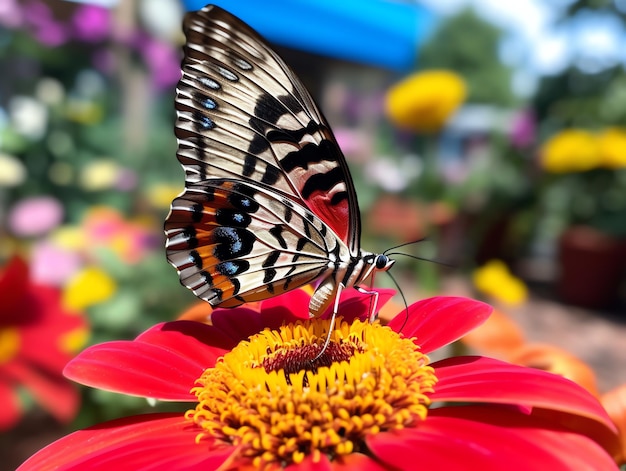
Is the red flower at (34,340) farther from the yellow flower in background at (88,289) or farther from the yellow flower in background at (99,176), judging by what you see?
the yellow flower in background at (99,176)

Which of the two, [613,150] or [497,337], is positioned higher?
[613,150]

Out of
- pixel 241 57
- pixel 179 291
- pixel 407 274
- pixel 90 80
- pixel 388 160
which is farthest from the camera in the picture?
pixel 407 274

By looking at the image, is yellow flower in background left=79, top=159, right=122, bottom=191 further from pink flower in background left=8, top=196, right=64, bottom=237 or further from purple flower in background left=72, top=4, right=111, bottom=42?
purple flower in background left=72, top=4, right=111, bottom=42

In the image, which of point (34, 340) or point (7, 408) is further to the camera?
point (34, 340)

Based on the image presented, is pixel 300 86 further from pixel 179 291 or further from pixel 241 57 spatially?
pixel 179 291

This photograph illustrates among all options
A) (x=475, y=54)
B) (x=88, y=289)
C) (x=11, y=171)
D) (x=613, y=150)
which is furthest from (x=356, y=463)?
(x=475, y=54)

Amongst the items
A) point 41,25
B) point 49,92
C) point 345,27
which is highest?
point 345,27

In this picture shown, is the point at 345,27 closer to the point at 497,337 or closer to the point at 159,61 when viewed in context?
the point at 159,61

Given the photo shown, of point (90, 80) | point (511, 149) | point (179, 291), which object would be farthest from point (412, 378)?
point (511, 149)
